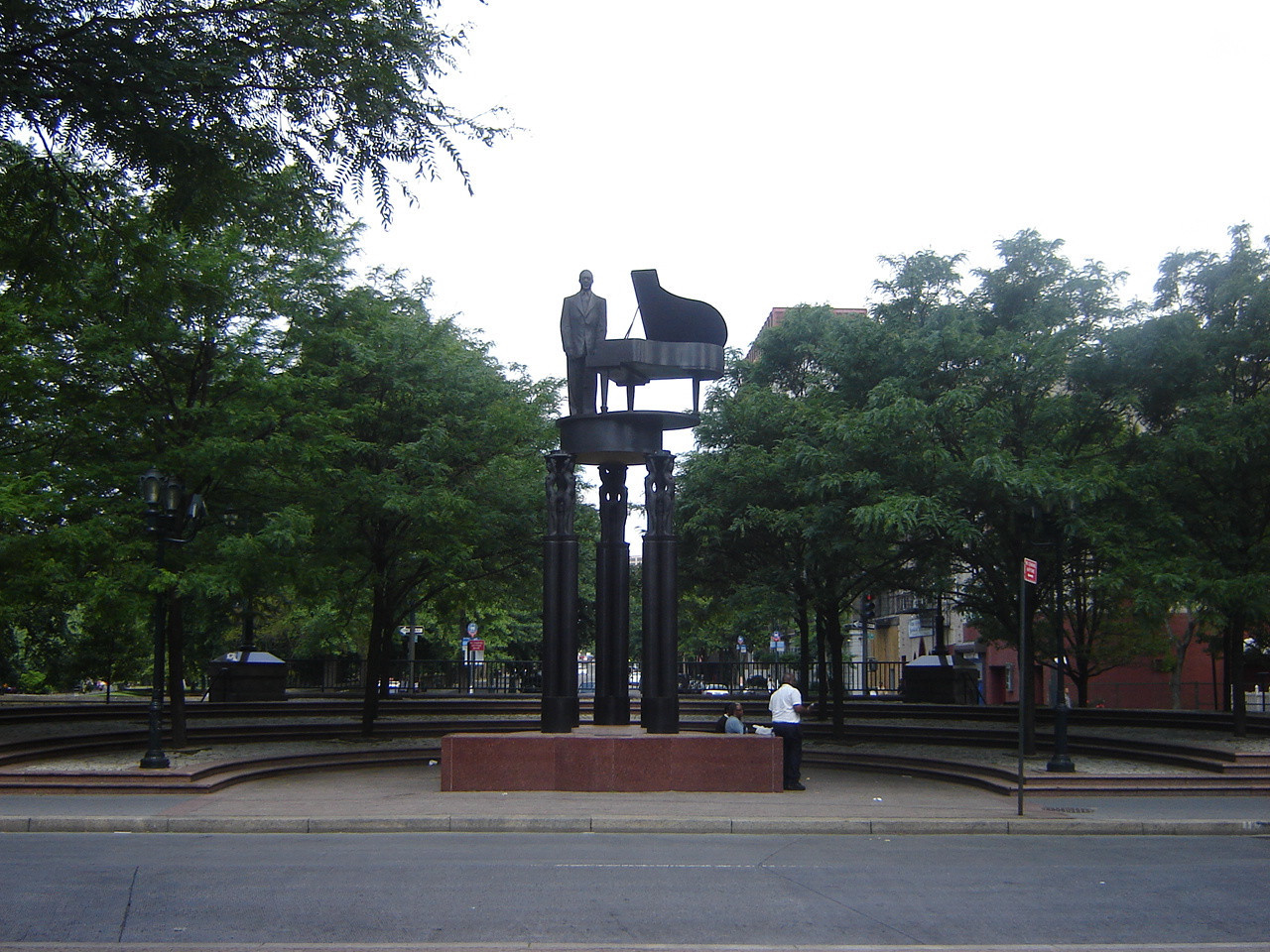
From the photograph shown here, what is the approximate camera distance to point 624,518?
2033 cm

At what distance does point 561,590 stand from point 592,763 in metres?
2.76

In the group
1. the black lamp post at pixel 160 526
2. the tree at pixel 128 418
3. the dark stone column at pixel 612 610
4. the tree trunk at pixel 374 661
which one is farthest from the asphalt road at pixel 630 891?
the tree trunk at pixel 374 661

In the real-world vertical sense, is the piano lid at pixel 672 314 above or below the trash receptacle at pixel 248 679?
above

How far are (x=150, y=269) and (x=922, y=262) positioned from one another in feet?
58.1

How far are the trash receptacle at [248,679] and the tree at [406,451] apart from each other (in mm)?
7410

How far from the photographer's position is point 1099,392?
2194cm

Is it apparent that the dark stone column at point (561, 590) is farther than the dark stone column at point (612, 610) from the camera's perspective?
No

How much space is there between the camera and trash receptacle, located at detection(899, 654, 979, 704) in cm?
3731

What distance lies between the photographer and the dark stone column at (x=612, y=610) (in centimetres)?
1955

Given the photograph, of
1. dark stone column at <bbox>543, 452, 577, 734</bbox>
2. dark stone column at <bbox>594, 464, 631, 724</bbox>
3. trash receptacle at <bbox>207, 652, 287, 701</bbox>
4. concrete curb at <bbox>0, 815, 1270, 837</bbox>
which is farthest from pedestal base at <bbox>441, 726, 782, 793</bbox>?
trash receptacle at <bbox>207, 652, 287, 701</bbox>

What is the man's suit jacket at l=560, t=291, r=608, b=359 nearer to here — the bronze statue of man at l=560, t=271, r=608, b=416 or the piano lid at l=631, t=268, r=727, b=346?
the bronze statue of man at l=560, t=271, r=608, b=416

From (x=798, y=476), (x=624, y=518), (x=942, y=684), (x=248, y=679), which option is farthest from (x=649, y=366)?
(x=942, y=684)

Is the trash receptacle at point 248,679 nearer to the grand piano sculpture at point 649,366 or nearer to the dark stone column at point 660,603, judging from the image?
the grand piano sculpture at point 649,366

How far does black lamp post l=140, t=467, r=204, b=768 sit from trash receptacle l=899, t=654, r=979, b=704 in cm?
2438
